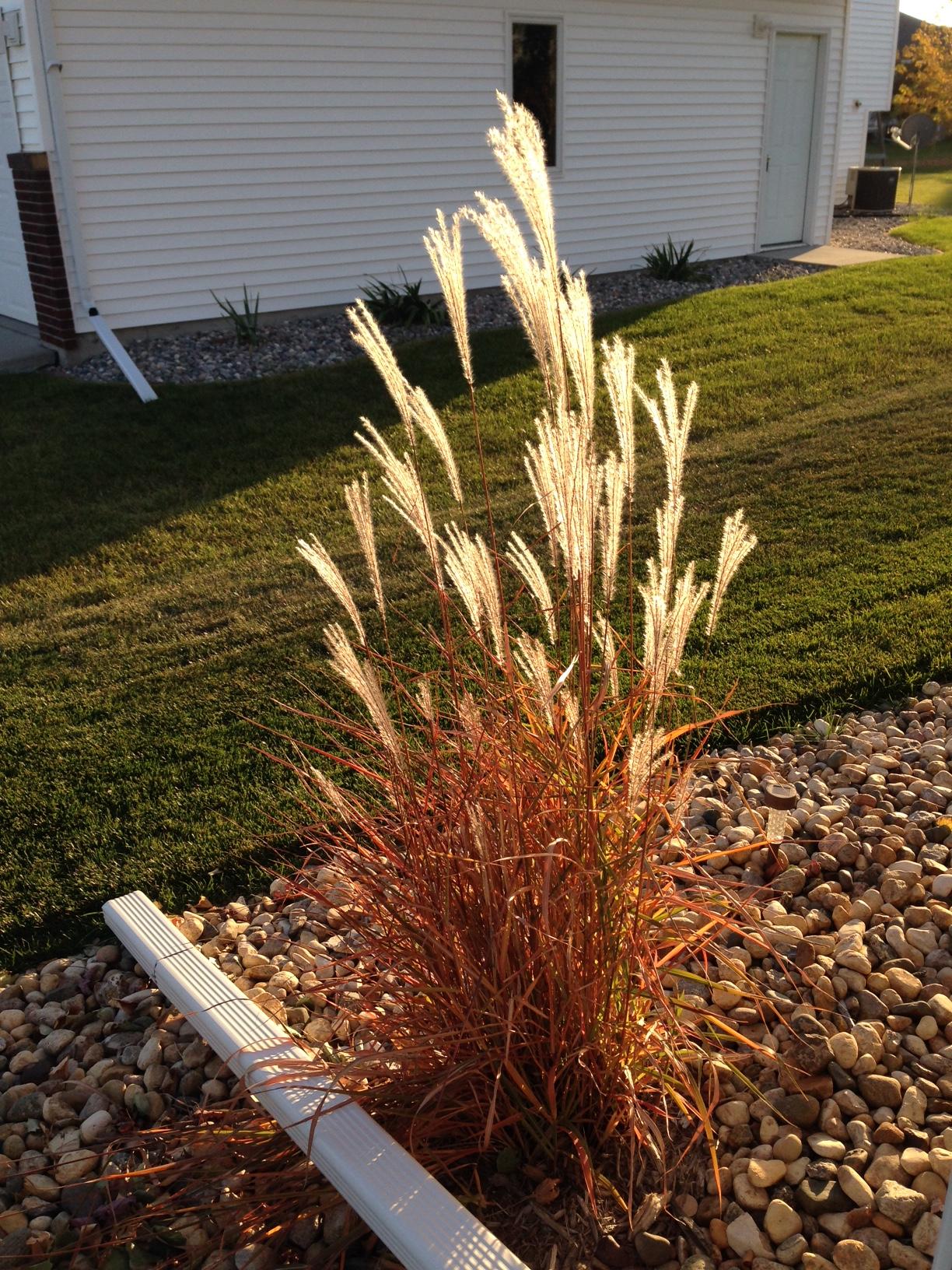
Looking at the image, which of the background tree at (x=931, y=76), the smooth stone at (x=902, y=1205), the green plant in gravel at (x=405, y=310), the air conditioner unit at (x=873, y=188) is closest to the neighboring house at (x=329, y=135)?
the green plant in gravel at (x=405, y=310)

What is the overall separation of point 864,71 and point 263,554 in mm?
20213

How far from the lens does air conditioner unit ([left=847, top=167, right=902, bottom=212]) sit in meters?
18.1

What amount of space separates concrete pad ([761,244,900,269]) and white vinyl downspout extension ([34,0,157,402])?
7.79 m

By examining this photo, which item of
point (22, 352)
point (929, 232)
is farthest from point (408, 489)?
point (929, 232)

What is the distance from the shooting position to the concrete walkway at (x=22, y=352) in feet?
31.4

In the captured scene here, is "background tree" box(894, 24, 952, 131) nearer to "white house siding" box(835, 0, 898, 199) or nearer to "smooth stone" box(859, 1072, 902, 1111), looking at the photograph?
"white house siding" box(835, 0, 898, 199)

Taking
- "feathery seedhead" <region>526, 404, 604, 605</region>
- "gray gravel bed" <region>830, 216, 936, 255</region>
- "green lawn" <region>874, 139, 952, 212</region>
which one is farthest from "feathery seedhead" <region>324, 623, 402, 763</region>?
"green lawn" <region>874, 139, 952, 212</region>

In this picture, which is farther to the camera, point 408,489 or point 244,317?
point 244,317

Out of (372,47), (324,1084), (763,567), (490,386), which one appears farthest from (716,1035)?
(372,47)

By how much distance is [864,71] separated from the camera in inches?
832

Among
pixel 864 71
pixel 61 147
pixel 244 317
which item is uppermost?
pixel 864 71

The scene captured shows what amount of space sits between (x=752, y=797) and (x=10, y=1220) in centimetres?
212

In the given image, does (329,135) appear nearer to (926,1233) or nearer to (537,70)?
(537,70)

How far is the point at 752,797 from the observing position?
3264 mm
